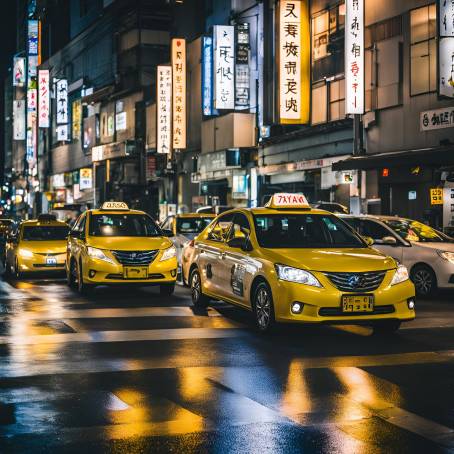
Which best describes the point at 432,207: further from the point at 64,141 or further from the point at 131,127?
the point at 64,141

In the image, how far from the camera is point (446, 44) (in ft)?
74.2

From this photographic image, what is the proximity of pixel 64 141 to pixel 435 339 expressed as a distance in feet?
241

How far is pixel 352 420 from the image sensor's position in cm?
668

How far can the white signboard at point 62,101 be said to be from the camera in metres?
78.7

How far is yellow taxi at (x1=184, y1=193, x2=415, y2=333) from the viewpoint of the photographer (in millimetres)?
10750

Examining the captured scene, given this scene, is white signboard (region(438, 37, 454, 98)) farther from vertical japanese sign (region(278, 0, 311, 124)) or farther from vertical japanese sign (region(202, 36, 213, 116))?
vertical japanese sign (region(202, 36, 213, 116))

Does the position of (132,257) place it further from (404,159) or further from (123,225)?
(404,159)

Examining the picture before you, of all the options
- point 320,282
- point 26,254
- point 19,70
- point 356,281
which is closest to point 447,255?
point 356,281

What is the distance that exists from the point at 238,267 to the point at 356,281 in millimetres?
1979

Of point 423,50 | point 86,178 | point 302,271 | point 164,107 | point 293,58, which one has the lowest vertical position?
point 302,271

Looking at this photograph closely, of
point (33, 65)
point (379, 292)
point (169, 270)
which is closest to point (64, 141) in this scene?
point (33, 65)

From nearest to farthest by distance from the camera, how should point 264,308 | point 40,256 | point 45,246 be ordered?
point 264,308, point 40,256, point 45,246

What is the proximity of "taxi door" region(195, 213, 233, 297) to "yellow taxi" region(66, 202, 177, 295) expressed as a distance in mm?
2393

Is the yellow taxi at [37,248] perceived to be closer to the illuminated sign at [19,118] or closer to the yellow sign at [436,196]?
the yellow sign at [436,196]
